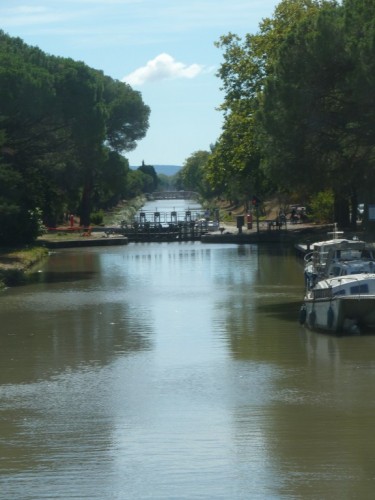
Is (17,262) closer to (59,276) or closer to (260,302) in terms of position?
(59,276)

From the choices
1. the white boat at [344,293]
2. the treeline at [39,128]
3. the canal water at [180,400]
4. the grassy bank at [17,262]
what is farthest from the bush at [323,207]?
the white boat at [344,293]

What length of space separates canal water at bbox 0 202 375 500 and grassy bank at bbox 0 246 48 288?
22.1ft

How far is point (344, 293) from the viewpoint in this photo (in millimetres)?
29938

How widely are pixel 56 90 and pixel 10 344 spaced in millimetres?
31395

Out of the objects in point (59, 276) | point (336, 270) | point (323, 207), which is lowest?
point (59, 276)

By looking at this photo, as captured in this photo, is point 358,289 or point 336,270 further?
point 336,270

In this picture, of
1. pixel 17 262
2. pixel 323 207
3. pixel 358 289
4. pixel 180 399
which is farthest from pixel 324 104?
pixel 323 207

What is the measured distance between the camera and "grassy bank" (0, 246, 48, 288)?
4872cm

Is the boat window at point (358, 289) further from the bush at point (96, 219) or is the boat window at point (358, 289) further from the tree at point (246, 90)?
the bush at point (96, 219)

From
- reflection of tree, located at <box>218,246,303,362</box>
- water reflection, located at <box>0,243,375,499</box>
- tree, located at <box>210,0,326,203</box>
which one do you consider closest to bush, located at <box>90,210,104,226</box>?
tree, located at <box>210,0,326,203</box>

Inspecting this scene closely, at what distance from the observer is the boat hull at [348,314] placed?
29.5m

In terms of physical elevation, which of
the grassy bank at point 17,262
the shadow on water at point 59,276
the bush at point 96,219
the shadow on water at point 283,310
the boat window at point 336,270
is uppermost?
the bush at point 96,219

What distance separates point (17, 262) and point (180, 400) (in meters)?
34.4

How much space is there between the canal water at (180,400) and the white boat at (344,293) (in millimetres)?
680
